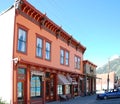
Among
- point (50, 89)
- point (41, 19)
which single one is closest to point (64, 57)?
point (50, 89)

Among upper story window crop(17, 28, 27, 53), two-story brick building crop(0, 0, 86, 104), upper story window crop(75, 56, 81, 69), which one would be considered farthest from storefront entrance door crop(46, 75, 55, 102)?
upper story window crop(75, 56, 81, 69)

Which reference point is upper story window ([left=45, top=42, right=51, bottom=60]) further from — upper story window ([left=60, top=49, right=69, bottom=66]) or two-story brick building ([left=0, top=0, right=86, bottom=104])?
upper story window ([left=60, top=49, right=69, bottom=66])

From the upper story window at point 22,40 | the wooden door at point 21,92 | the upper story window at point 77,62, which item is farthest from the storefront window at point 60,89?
the upper story window at point 22,40

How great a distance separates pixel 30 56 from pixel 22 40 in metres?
2.04

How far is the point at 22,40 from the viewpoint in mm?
26562

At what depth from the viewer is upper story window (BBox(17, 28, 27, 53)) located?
25.9 meters

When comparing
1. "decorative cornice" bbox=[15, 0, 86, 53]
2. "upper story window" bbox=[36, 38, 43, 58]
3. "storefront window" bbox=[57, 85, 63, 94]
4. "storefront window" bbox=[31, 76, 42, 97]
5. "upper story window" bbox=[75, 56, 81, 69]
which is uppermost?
"decorative cornice" bbox=[15, 0, 86, 53]

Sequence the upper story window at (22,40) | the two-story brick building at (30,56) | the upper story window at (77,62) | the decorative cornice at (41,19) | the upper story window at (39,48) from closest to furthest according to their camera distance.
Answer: the two-story brick building at (30,56) → the upper story window at (22,40) → the decorative cornice at (41,19) → the upper story window at (39,48) → the upper story window at (77,62)

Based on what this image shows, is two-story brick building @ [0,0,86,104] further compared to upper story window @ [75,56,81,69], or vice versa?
upper story window @ [75,56,81,69]

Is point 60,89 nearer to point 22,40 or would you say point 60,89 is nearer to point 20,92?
point 20,92

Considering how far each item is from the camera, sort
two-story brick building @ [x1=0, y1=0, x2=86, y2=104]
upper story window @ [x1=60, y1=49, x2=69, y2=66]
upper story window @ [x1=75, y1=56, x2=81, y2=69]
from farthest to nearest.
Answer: upper story window @ [x1=75, y1=56, x2=81, y2=69]
upper story window @ [x1=60, y1=49, x2=69, y2=66]
two-story brick building @ [x1=0, y1=0, x2=86, y2=104]

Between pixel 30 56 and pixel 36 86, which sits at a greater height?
pixel 30 56

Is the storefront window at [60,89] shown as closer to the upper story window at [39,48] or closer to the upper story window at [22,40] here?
the upper story window at [39,48]

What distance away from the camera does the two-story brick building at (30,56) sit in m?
24.7
